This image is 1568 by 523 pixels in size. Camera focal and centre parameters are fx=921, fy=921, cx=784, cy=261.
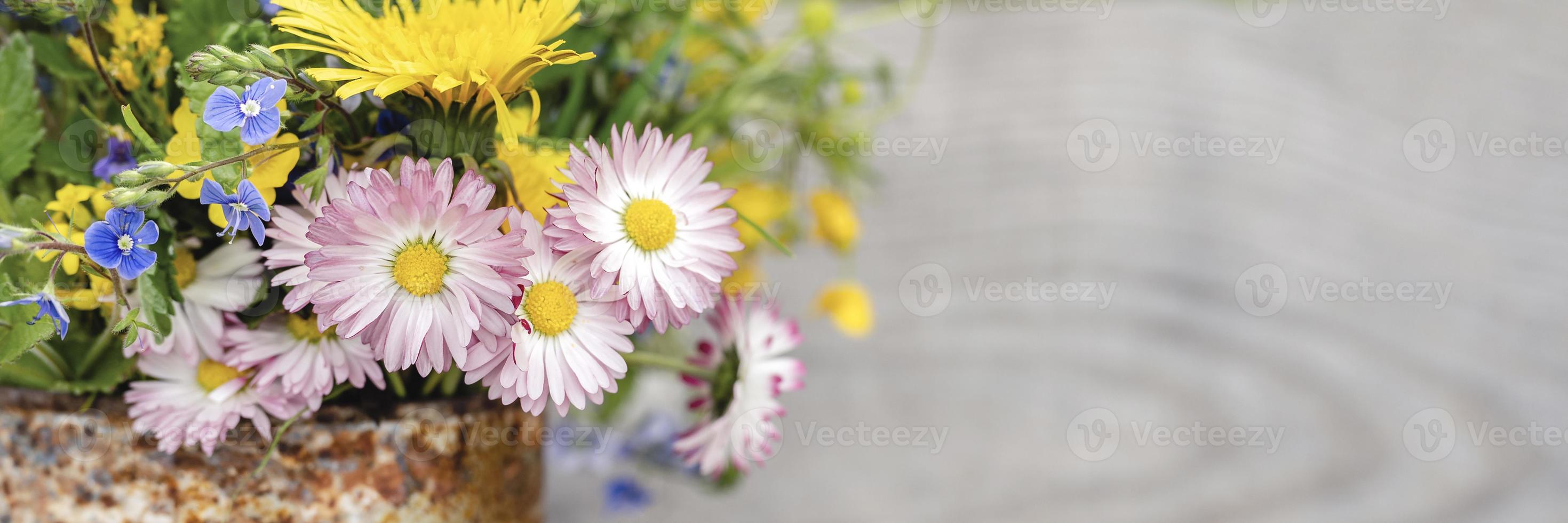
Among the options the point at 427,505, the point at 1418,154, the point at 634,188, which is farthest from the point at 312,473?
the point at 1418,154

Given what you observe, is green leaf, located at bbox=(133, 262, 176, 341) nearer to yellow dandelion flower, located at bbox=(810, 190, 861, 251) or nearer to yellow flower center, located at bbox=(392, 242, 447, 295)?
yellow flower center, located at bbox=(392, 242, 447, 295)

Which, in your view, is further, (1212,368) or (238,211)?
(1212,368)

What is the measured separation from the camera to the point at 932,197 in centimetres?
79

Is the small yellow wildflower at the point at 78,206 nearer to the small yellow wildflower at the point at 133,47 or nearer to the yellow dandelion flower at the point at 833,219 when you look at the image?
the small yellow wildflower at the point at 133,47

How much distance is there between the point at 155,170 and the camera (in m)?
0.20

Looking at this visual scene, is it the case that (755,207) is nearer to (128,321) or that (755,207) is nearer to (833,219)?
(833,219)

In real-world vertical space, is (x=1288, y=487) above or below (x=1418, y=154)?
below

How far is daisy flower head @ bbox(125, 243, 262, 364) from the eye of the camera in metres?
0.26

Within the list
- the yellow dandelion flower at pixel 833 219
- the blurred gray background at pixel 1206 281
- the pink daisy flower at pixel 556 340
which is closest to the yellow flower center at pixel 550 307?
the pink daisy flower at pixel 556 340

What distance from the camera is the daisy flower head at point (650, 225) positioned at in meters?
0.23

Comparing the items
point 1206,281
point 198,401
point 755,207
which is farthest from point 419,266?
point 1206,281

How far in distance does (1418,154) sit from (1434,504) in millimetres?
303

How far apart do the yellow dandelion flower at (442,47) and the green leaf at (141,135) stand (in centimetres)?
4

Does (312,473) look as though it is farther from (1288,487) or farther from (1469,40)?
(1469,40)
